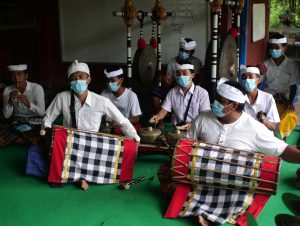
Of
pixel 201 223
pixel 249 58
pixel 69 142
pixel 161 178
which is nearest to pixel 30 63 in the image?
pixel 249 58

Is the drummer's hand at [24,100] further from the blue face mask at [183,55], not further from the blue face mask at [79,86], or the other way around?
the blue face mask at [183,55]

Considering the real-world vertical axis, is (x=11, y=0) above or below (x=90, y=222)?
above

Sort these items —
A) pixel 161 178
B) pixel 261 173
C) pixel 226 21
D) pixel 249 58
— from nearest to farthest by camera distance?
pixel 261 173, pixel 161 178, pixel 226 21, pixel 249 58

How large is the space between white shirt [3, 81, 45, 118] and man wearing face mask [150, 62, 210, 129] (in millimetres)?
1283

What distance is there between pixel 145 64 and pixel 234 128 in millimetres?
2834

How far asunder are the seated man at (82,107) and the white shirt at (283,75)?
220cm

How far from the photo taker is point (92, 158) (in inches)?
129

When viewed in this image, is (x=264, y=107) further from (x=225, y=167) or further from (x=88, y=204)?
(x=88, y=204)

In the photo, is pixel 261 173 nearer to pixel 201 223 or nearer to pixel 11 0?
pixel 201 223

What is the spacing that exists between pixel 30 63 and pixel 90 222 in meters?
4.94

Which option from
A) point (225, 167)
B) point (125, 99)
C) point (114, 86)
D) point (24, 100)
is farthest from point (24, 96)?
point (225, 167)

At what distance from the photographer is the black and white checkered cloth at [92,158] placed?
10.6 ft

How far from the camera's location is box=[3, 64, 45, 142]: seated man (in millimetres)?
4297

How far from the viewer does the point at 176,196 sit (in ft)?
9.32
